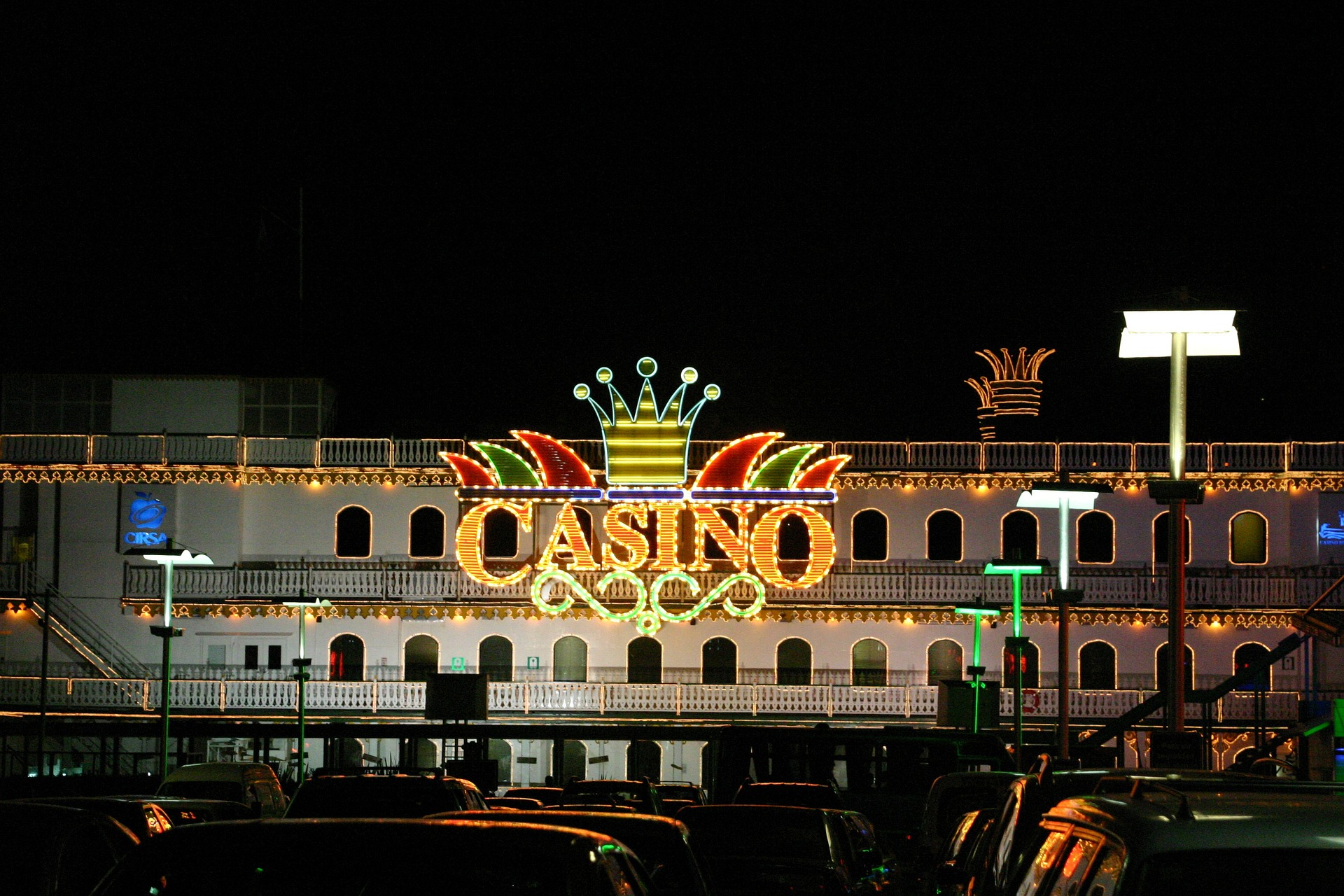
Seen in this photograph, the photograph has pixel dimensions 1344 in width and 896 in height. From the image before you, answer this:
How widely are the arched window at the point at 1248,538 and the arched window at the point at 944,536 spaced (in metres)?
7.09

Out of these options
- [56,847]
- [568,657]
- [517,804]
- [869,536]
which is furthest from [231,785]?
[869,536]

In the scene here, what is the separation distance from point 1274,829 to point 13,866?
24.1ft

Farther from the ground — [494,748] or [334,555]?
[334,555]

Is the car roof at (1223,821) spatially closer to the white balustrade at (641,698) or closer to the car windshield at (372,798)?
the car windshield at (372,798)

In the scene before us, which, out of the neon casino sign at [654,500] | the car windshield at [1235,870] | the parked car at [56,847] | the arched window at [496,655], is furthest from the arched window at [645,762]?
the car windshield at [1235,870]

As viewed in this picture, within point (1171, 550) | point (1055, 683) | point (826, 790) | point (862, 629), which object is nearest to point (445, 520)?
point (862, 629)

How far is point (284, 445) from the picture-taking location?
4422cm

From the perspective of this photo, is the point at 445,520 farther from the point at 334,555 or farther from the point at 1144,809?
the point at 1144,809

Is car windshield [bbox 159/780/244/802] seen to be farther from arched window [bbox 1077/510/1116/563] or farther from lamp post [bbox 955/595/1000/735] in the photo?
arched window [bbox 1077/510/1116/563]

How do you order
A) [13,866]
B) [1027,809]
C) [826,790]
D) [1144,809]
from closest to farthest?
[1144,809], [1027,809], [13,866], [826,790]

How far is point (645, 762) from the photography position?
148ft

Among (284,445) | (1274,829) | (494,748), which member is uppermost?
(284,445)

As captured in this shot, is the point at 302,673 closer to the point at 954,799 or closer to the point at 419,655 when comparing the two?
the point at 419,655

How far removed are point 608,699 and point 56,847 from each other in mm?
32989
